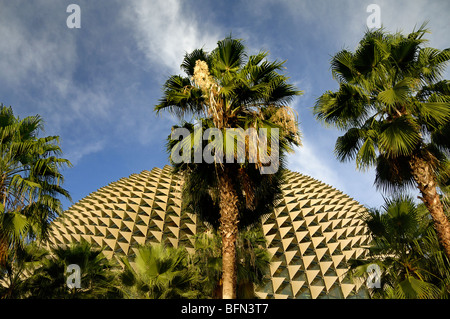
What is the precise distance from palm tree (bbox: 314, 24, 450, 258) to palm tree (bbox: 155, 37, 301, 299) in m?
2.00

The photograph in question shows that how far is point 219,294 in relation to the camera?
12781 mm

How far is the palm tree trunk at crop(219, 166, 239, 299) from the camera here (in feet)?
22.5

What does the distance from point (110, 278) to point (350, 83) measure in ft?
42.3

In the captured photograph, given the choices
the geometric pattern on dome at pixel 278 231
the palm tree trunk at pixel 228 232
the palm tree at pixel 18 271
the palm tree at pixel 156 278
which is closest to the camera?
the palm tree trunk at pixel 228 232

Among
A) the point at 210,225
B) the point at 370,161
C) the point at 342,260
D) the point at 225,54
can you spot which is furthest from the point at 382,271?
the point at 342,260

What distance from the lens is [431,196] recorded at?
7.61m

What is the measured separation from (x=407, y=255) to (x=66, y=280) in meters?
12.3

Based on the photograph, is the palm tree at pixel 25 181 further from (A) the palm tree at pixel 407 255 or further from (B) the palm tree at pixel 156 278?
(A) the palm tree at pixel 407 255

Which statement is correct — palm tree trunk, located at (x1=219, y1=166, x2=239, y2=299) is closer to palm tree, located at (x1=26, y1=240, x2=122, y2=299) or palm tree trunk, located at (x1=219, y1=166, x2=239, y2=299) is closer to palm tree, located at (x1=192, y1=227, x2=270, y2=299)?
palm tree, located at (x1=192, y1=227, x2=270, y2=299)

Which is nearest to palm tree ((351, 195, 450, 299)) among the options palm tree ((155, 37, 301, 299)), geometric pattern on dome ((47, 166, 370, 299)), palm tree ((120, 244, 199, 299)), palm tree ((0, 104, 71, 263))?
palm tree ((155, 37, 301, 299))

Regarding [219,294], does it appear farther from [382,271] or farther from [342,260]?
[342,260]

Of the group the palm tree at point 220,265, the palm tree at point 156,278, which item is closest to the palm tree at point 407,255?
the palm tree at point 220,265

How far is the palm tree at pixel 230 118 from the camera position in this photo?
7426mm
